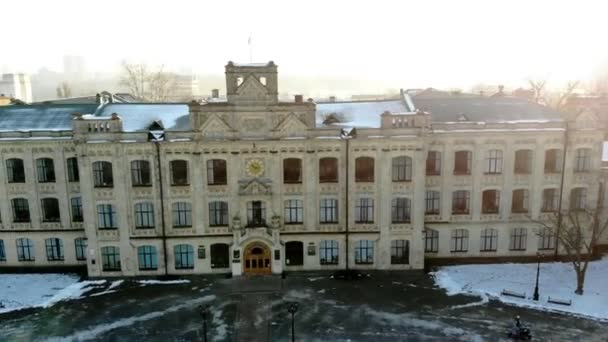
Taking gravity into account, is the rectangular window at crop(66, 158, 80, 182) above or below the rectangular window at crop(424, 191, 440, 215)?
above

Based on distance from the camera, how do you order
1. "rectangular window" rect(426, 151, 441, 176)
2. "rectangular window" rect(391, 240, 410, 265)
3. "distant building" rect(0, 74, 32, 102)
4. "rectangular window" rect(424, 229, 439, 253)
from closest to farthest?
"rectangular window" rect(426, 151, 441, 176)
"rectangular window" rect(391, 240, 410, 265)
"rectangular window" rect(424, 229, 439, 253)
"distant building" rect(0, 74, 32, 102)

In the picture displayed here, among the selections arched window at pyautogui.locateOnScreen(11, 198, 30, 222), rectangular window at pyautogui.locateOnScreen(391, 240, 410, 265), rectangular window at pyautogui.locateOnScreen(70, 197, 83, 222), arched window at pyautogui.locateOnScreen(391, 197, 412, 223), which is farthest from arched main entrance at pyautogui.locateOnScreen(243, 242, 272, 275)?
arched window at pyautogui.locateOnScreen(11, 198, 30, 222)

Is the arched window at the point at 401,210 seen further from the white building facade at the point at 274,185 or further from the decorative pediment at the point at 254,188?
the decorative pediment at the point at 254,188

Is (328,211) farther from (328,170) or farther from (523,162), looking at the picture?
(523,162)

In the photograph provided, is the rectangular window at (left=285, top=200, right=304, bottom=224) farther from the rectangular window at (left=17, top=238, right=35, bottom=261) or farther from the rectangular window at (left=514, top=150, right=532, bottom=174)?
the rectangular window at (left=17, top=238, right=35, bottom=261)

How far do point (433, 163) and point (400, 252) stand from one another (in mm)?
8460

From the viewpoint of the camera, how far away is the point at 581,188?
43500 mm

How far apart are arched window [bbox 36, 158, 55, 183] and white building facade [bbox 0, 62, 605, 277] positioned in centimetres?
9

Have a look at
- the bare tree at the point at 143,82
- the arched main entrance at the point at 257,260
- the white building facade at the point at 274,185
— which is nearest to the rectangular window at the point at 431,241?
the white building facade at the point at 274,185

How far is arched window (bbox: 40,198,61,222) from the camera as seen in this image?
141ft

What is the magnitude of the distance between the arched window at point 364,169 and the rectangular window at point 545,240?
670 inches

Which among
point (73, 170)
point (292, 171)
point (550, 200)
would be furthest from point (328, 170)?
point (73, 170)

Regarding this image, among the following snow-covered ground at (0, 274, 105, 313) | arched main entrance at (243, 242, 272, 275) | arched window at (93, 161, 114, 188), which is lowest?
snow-covered ground at (0, 274, 105, 313)

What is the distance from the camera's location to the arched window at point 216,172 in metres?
40.8
